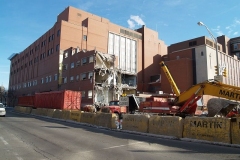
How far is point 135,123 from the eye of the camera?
14117 millimetres

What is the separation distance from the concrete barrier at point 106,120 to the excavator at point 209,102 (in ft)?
16.5

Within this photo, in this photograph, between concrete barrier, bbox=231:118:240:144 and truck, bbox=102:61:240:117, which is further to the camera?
truck, bbox=102:61:240:117

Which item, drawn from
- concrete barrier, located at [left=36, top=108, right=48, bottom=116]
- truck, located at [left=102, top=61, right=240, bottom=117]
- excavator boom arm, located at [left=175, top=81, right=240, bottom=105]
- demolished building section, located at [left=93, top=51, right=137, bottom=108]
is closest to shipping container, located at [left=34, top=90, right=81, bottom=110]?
concrete barrier, located at [left=36, top=108, right=48, bottom=116]

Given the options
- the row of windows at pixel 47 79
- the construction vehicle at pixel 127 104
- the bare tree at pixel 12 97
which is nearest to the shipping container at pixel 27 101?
the row of windows at pixel 47 79

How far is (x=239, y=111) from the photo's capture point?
662 inches

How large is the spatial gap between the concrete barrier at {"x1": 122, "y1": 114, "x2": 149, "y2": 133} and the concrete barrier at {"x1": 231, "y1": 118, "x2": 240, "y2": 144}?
16.7 feet

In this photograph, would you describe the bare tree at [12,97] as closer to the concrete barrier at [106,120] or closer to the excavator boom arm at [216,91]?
the concrete barrier at [106,120]

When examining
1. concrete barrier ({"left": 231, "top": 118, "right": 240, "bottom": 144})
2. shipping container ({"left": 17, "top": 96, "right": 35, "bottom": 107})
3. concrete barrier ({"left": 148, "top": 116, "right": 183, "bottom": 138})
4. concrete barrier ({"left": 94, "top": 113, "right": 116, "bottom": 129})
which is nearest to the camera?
concrete barrier ({"left": 231, "top": 118, "right": 240, "bottom": 144})

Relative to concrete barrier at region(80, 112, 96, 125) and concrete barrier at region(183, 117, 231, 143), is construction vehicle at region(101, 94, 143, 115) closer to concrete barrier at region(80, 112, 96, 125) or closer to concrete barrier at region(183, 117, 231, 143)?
concrete barrier at region(80, 112, 96, 125)

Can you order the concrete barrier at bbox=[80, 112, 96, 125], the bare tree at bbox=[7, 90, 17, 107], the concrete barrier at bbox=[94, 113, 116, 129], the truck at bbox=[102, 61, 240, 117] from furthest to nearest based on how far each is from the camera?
the bare tree at bbox=[7, 90, 17, 107] < the concrete barrier at bbox=[80, 112, 96, 125] < the concrete barrier at bbox=[94, 113, 116, 129] < the truck at bbox=[102, 61, 240, 117]

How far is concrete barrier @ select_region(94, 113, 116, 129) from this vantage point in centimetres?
1595

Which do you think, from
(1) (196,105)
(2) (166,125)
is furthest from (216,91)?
(2) (166,125)

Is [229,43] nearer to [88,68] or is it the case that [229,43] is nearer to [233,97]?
[88,68]

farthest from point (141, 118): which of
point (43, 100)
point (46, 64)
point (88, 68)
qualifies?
point (46, 64)
